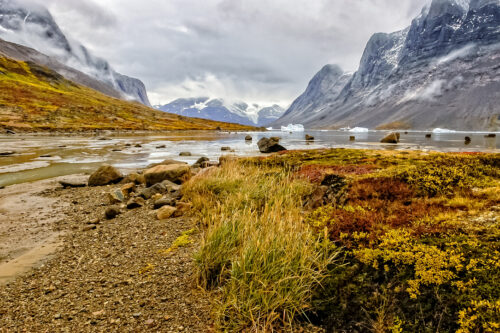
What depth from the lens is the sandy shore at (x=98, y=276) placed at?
394 centimetres

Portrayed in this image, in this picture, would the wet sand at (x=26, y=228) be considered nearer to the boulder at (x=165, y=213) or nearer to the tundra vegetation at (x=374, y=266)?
the boulder at (x=165, y=213)

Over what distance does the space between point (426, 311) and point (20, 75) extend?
21409cm

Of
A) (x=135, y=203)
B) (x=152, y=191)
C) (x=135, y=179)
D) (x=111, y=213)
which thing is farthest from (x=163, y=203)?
(x=135, y=179)

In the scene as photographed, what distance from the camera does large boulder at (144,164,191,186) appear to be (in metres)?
13.9

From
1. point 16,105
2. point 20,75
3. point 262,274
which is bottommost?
point 262,274

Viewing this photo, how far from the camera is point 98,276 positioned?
16.9 feet

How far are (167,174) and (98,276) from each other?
29.8ft

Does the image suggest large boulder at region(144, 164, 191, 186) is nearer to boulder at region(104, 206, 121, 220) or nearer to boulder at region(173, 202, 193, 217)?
boulder at region(104, 206, 121, 220)

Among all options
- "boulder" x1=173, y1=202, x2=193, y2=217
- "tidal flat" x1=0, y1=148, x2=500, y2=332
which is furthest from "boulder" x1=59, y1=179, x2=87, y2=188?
"tidal flat" x1=0, y1=148, x2=500, y2=332

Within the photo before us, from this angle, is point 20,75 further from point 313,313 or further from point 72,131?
point 313,313

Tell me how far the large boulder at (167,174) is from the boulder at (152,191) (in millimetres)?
1806

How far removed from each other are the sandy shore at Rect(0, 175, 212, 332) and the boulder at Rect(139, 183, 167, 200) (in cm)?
211

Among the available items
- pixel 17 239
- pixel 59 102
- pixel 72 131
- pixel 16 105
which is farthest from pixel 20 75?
pixel 17 239

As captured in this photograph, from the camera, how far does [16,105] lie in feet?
308
